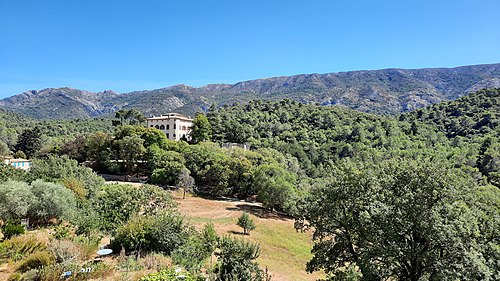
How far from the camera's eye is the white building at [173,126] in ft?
213

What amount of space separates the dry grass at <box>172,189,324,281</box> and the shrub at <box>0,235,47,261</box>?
11.9 meters

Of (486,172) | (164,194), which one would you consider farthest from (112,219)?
(486,172)

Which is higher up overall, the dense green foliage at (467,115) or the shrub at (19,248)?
the dense green foliage at (467,115)

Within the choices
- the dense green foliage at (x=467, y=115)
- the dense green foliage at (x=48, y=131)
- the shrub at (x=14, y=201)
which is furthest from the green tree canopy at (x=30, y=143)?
the dense green foliage at (x=467, y=115)

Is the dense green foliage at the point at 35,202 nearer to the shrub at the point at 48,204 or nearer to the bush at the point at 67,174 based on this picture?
the shrub at the point at 48,204

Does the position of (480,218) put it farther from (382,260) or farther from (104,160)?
(104,160)

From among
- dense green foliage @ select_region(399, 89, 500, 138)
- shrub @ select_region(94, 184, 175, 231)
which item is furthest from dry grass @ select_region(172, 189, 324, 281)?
dense green foliage @ select_region(399, 89, 500, 138)

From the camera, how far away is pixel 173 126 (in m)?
65.1

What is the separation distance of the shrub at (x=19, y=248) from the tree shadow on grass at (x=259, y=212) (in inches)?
998

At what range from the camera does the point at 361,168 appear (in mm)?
13625

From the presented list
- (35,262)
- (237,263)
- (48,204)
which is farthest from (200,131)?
(237,263)

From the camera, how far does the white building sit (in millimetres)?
65000

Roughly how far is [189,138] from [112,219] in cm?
4926

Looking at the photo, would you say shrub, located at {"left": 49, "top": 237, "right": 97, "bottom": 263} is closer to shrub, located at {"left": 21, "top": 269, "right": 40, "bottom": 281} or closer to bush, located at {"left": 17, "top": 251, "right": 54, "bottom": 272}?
bush, located at {"left": 17, "top": 251, "right": 54, "bottom": 272}
